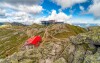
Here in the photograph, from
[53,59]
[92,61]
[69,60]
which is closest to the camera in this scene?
[92,61]

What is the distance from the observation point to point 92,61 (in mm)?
42500

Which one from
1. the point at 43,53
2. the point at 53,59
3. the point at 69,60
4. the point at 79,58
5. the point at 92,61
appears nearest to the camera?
the point at 92,61

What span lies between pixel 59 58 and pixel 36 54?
9.62 meters

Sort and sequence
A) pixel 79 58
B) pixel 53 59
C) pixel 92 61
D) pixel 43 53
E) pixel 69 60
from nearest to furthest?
pixel 92 61, pixel 79 58, pixel 69 60, pixel 53 59, pixel 43 53

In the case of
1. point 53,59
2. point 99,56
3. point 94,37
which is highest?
point 94,37

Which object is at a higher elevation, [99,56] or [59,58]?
[99,56]

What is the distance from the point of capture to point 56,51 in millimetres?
59219

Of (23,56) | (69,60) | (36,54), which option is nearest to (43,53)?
(36,54)

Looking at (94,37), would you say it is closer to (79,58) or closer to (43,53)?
(79,58)

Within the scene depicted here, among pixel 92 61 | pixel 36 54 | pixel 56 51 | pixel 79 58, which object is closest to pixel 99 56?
pixel 92 61

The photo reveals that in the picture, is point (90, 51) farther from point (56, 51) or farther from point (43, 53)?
point (43, 53)

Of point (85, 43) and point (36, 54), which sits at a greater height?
point (85, 43)

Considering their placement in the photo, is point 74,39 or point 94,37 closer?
point 94,37

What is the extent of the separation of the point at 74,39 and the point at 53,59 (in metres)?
10.2
